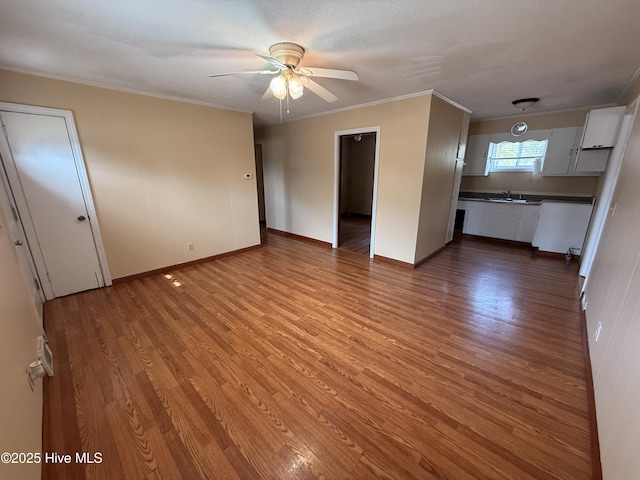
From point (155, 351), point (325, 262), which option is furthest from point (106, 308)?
point (325, 262)

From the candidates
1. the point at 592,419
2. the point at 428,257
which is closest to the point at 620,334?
the point at 592,419

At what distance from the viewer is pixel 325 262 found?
13.4ft

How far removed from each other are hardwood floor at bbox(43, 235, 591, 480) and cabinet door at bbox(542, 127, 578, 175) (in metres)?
2.63

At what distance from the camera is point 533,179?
4848 mm

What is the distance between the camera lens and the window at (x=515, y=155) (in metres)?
4.70

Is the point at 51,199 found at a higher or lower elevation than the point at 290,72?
lower

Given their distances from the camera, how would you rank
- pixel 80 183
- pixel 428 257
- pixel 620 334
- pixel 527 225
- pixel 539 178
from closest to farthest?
pixel 620 334 → pixel 80 183 → pixel 428 257 → pixel 527 225 → pixel 539 178

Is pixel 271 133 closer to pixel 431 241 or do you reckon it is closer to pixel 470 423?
pixel 431 241

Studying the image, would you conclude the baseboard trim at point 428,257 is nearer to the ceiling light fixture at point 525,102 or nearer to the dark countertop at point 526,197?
the dark countertop at point 526,197

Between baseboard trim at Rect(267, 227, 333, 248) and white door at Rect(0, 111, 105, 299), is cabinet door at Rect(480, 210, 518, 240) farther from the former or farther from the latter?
white door at Rect(0, 111, 105, 299)

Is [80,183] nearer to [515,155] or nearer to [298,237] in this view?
[298,237]

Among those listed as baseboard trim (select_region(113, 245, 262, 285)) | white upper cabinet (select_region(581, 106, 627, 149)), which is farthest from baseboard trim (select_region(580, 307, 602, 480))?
baseboard trim (select_region(113, 245, 262, 285))

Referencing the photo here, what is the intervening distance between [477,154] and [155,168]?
6074mm

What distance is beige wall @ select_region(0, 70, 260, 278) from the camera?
9.18ft
